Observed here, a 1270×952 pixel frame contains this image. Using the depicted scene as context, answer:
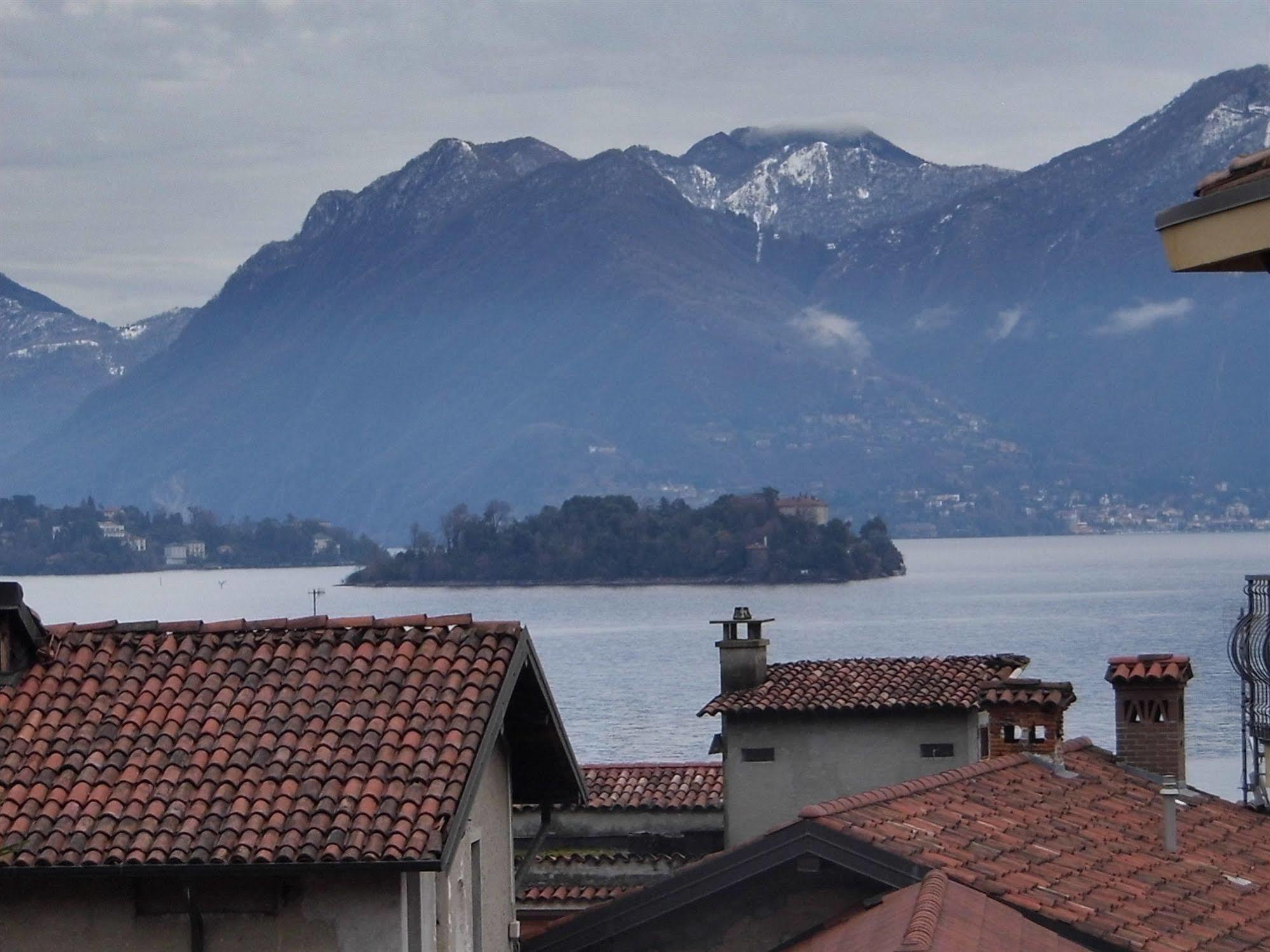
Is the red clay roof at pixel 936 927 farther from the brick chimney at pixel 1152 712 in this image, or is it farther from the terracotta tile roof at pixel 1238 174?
the brick chimney at pixel 1152 712

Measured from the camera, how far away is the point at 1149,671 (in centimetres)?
2375

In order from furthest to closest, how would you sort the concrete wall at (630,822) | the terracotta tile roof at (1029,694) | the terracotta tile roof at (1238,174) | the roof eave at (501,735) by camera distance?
the concrete wall at (630,822) < the terracotta tile roof at (1029,694) < the roof eave at (501,735) < the terracotta tile roof at (1238,174)

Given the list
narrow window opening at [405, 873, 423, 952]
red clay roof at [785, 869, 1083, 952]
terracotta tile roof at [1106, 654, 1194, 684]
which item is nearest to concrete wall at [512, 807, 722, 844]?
terracotta tile roof at [1106, 654, 1194, 684]

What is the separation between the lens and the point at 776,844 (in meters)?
13.9

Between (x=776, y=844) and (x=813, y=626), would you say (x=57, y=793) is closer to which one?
(x=776, y=844)

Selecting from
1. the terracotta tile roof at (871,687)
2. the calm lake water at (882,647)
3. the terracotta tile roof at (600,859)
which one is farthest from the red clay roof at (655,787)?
the calm lake water at (882,647)

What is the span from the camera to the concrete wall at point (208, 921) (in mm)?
10906

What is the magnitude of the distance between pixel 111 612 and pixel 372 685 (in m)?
184

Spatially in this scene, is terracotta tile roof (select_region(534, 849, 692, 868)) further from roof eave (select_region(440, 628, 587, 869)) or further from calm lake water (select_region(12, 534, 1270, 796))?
roof eave (select_region(440, 628, 587, 869))

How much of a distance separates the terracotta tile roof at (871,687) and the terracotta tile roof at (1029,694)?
4973mm

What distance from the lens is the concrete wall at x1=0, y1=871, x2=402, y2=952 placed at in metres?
10.9

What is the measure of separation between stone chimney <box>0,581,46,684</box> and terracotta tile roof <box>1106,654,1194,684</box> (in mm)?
13837

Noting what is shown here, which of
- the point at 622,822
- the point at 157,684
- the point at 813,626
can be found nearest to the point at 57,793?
the point at 157,684

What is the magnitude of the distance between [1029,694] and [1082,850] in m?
6.97
